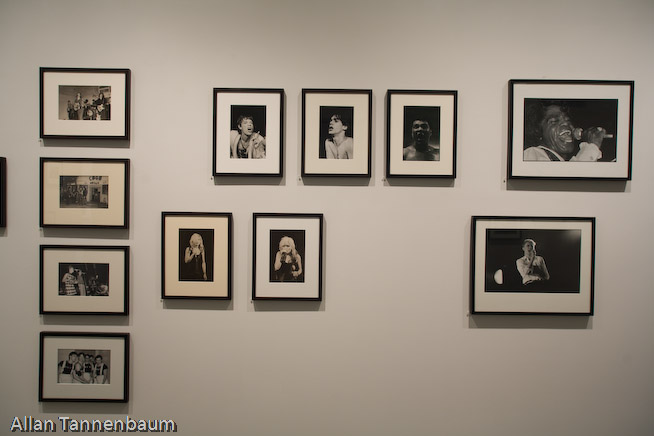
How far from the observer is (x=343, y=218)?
68.8 inches

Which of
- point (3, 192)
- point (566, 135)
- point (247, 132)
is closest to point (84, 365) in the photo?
point (3, 192)

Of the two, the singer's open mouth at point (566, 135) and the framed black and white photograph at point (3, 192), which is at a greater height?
the singer's open mouth at point (566, 135)

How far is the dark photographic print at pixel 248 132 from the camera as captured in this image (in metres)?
1.71

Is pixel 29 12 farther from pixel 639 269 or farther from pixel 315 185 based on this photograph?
pixel 639 269

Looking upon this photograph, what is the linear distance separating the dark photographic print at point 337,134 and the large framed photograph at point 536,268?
69cm

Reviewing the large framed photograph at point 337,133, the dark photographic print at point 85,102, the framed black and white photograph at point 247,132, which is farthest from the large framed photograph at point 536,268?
the dark photographic print at point 85,102

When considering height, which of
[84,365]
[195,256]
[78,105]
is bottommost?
[84,365]

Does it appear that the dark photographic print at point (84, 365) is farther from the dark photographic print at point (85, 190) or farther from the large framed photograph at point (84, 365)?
the dark photographic print at point (85, 190)

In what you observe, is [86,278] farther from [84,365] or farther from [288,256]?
[288,256]

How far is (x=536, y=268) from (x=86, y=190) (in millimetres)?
2138

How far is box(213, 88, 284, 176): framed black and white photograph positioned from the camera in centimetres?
171

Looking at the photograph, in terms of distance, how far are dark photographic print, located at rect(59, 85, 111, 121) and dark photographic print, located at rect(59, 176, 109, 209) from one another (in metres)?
0.28

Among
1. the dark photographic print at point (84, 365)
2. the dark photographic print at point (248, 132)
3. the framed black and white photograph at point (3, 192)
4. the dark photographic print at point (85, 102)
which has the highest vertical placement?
the dark photographic print at point (85, 102)

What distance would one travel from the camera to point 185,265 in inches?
68.3
